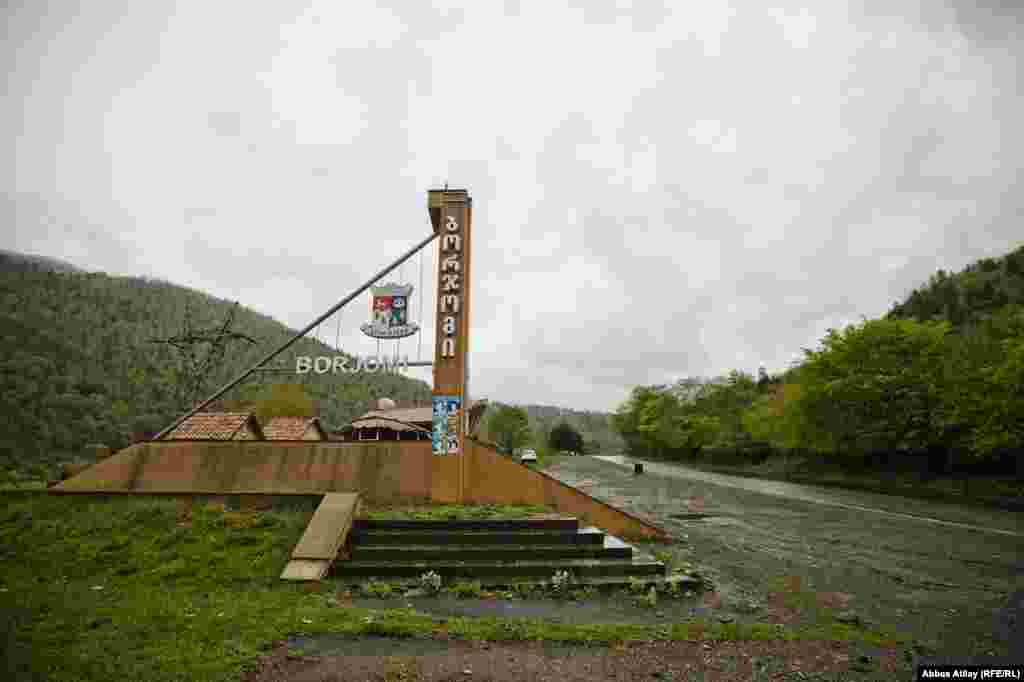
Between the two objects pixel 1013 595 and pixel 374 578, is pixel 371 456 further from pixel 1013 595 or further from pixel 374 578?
pixel 1013 595

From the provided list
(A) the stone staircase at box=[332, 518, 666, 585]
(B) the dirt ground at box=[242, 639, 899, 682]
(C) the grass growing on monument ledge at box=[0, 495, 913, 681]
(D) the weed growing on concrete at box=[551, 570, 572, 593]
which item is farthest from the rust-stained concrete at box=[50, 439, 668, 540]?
(B) the dirt ground at box=[242, 639, 899, 682]

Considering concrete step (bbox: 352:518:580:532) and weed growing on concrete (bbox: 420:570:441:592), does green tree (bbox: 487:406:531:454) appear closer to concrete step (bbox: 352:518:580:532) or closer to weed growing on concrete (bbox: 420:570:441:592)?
concrete step (bbox: 352:518:580:532)

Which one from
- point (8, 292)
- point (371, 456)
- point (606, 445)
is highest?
point (8, 292)

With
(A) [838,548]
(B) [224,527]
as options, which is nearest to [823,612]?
(A) [838,548]

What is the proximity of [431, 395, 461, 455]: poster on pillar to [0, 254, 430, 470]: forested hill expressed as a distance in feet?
81.3

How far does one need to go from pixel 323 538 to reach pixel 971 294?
85.1m

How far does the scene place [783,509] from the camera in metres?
22.4

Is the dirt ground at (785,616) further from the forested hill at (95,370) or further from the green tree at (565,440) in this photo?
the green tree at (565,440)

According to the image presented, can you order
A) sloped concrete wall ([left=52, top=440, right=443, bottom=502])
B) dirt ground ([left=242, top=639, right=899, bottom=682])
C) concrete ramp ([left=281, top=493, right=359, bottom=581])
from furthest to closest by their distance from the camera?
sloped concrete wall ([left=52, top=440, right=443, bottom=502])
concrete ramp ([left=281, top=493, right=359, bottom=581])
dirt ground ([left=242, top=639, right=899, bottom=682])

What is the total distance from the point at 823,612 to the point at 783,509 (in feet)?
52.6

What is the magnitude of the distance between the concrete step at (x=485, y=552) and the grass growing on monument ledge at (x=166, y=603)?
4.92 ft

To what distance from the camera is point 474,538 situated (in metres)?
11.2

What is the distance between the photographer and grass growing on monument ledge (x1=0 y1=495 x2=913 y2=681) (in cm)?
601

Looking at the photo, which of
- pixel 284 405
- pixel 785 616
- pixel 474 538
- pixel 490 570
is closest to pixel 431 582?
pixel 490 570
